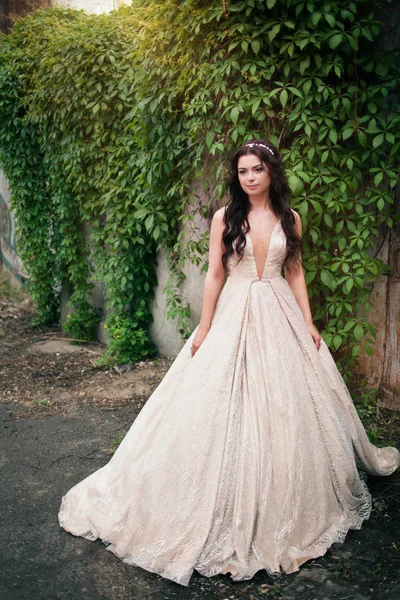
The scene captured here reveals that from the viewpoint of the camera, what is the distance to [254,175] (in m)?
2.84

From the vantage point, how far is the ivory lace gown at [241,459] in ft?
8.41

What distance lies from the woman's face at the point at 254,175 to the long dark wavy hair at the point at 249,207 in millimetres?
20

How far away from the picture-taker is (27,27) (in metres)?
6.64

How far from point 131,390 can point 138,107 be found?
2282 millimetres

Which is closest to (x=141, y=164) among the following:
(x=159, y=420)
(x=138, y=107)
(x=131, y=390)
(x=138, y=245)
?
(x=138, y=107)

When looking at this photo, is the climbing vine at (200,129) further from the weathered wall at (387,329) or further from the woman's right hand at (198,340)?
the woman's right hand at (198,340)

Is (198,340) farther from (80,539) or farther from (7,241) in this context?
A: (7,241)

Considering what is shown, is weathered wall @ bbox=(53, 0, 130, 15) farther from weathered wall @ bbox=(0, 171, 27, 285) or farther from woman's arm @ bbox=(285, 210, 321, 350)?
woman's arm @ bbox=(285, 210, 321, 350)

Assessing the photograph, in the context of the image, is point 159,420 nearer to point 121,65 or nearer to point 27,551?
point 27,551

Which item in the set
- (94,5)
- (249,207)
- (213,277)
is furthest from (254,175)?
(94,5)

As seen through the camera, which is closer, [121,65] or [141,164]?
[141,164]

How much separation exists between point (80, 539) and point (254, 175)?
1.92 m

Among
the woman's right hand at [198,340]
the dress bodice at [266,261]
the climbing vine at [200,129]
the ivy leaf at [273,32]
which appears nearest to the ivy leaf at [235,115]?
the climbing vine at [200,129]

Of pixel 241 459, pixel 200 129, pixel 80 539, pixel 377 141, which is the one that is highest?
pixel 200 129
